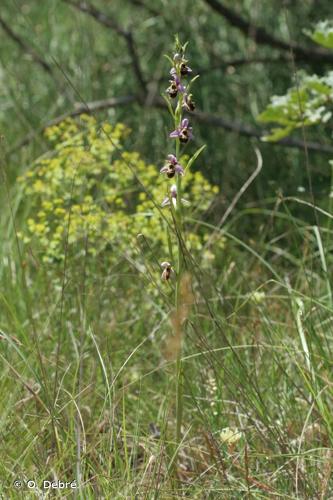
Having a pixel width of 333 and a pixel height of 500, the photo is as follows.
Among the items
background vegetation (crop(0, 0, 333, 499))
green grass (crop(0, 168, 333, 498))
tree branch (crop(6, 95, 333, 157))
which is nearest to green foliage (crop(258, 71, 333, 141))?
background vegetation (crop(0, 0, 333, 499))

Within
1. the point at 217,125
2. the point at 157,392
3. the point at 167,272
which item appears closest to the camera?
the point at 167,272

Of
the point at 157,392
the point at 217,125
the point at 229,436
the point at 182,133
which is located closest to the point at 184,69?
the point at 182,133

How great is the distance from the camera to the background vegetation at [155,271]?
7.03 feet

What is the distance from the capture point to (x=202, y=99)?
519 cm

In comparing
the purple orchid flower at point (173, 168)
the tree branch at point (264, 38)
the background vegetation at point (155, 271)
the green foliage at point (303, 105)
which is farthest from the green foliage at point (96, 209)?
the purple orchid flower at point (173, 168)

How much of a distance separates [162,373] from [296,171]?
7.28ft

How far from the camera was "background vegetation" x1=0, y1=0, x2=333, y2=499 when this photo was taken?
2.14 m

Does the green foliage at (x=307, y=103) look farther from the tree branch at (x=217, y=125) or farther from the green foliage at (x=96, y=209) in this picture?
the tree branch at (x=217, y=125)

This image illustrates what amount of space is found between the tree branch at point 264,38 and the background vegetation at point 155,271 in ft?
0.03

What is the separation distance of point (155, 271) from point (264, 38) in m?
2.16

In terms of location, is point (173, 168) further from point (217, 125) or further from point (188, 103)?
point (217, 125)

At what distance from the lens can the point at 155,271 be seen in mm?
2848

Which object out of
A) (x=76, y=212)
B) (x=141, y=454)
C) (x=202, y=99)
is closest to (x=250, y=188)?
(x=202, y=99)

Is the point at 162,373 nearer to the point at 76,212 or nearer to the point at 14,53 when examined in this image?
the point at 76,212
